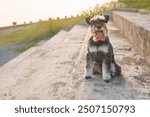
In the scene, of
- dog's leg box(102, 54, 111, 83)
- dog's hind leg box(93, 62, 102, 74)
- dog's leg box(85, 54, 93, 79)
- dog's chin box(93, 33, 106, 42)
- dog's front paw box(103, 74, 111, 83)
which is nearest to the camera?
dog's chin box(93, 33, 106, 42)

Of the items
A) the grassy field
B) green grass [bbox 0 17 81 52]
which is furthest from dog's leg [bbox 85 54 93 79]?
green grass [bbox 0 17 81 52]

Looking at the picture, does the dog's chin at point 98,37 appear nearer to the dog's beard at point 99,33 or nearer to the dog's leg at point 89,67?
the dog's beard at point 99,33

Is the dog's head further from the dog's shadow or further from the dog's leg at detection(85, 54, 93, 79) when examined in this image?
the dog's shadow

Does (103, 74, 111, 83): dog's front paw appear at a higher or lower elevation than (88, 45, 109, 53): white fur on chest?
lower

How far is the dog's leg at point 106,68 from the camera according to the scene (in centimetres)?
679

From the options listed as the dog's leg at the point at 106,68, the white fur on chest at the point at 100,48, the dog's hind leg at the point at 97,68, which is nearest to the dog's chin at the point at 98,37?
the white fur on chest at the point at 100,48

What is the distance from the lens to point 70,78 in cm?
795

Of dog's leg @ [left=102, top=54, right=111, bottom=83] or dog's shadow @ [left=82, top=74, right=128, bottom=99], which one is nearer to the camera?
dog's shadow @ [left=82, top=74, right=128, bottom=99]

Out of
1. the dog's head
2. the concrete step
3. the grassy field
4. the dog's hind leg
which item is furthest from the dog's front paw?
the grassy field

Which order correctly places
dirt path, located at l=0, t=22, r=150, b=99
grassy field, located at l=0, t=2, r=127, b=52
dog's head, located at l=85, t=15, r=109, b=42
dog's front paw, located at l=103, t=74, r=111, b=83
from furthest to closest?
grassy field, located at l=0, t=2, r=127, b=52, dog's front paw, located at l=103, t=74, r=111, b=83, dirt path, located at l=0, t=22, r=150, b=99, dog's head, located at l=85, t=15, r=109, b=42

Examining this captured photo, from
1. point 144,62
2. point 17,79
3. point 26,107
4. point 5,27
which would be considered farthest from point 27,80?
point 5,27

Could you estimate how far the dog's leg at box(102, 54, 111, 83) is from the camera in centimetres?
679

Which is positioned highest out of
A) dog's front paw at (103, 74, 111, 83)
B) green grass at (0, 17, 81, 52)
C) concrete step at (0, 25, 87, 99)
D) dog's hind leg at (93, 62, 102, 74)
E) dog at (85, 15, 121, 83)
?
dog at (85, 15, 121, 83)

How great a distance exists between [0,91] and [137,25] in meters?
3.87
